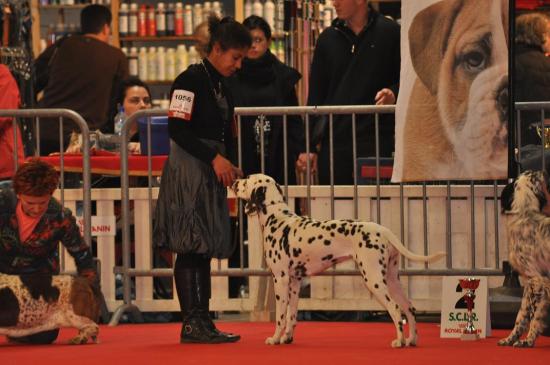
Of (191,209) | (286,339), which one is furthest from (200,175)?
(286,339)

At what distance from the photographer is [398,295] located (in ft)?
19.8

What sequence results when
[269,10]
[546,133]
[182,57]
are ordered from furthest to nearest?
[182,57] < [269,10] < [546,133]

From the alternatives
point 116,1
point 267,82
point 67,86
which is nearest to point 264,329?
point 267,82

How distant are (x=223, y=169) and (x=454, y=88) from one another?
1.44 meters

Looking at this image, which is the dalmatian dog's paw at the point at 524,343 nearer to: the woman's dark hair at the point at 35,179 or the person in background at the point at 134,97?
the woman's dark hair at the point at 35,179

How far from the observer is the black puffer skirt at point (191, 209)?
6.15 meters

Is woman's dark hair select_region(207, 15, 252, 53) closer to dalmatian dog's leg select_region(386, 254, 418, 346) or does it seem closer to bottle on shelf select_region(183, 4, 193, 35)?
dalmatian dog's leg select_region(386, 254, 418, 346)

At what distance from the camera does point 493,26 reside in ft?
22.2

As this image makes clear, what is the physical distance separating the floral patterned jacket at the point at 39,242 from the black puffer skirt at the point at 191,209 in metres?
0.41

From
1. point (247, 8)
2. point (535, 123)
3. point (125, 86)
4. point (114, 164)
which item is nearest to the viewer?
point (535, 123)

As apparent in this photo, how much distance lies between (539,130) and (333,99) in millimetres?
1385

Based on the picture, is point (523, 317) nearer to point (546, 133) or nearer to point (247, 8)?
point (546, 133)

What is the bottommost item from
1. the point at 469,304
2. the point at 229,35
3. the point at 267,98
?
the point at 469,304

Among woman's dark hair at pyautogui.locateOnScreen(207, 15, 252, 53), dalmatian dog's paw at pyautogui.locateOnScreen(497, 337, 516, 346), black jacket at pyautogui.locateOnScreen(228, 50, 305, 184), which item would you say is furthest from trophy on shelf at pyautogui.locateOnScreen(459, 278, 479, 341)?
black jacket at pyautogui.locateOnScreen(228, 50, 305, 184)
